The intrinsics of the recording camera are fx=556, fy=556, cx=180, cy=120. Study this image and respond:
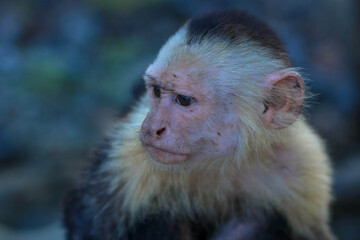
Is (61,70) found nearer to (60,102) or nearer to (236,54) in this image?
(60,102)

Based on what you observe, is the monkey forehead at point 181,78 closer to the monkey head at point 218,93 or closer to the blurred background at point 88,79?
the monkey head at point 218,93

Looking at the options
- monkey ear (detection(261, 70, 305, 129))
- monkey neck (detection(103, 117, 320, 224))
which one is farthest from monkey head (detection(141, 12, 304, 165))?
monkey neck (detection(103, 117, 320, 224))

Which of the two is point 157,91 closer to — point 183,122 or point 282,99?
point 183,122

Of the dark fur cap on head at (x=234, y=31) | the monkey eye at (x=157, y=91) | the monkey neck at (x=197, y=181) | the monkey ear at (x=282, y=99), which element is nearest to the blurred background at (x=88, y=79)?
the monkey neck at (x=197, y=181)

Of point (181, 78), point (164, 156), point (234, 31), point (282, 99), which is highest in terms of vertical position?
point (234, 31)

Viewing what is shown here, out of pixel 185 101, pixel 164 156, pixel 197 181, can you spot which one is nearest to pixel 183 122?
pixel 185 101

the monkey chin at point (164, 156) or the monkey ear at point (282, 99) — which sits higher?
the monkey ear at point (282, 99)

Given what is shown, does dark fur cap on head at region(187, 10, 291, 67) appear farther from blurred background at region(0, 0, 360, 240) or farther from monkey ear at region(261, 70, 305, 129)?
blurred background at region(0, 0, 360, 240)
